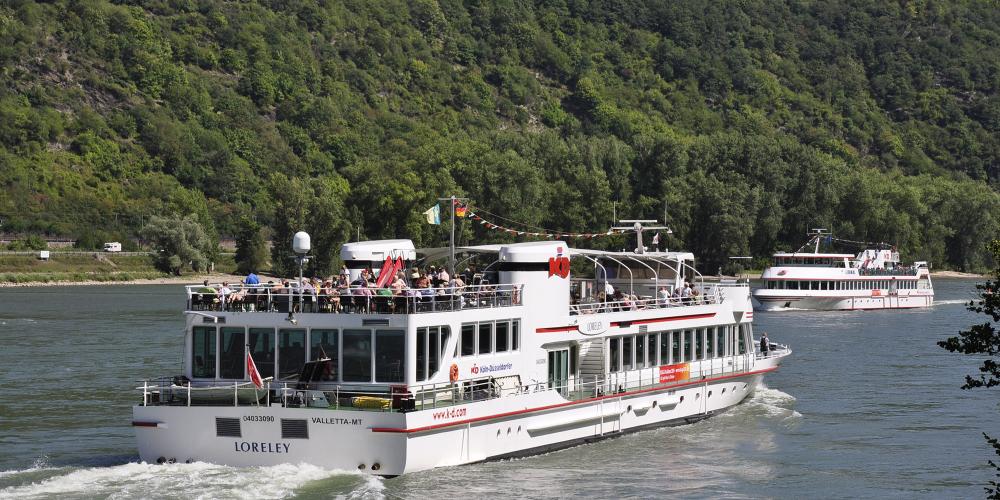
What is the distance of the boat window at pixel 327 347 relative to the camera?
103 feet

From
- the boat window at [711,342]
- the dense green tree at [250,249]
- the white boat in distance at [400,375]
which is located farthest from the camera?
the dense green tree at [250,249]

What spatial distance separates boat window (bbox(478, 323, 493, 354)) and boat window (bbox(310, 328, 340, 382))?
3595mm

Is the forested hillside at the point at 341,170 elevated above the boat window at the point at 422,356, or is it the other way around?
the forested hillside at the point at 341,170

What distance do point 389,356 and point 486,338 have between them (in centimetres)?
309

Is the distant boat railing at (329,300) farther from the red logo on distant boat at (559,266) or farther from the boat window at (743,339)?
the boat window at (743,339)

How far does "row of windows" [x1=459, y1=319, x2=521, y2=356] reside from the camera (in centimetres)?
3278

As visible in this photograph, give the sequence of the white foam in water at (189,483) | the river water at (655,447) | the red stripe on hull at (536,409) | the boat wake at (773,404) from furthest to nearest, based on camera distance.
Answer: the boat wake at (773,404), the river water at (655,447), the red stripe on hull at (536,409), the white foam in water at (189,483)

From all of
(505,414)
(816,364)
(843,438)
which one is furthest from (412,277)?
(816,364)

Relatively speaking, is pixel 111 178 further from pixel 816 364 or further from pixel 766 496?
pixel 766 496

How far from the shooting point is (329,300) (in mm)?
31531

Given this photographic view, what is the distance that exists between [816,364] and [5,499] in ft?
124

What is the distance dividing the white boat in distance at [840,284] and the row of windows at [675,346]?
176 ft

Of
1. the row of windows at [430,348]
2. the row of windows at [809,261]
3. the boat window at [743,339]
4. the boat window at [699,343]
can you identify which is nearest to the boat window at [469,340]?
the row of windows at [430,348]

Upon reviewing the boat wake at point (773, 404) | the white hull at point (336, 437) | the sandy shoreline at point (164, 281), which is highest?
the sandy shoreline at point (164, 281)
